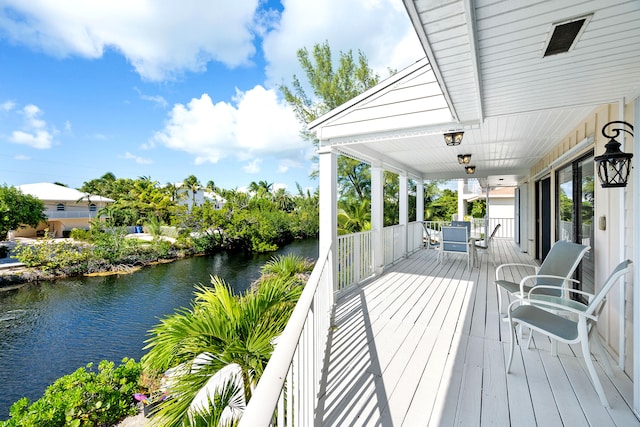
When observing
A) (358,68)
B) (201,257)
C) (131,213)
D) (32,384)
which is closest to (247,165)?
(131,213)

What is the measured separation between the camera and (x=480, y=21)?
1394mm

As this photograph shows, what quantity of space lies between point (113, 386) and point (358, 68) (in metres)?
14.3

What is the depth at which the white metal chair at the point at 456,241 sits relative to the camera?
615cm

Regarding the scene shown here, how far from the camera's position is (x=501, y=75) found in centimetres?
199

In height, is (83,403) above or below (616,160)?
below

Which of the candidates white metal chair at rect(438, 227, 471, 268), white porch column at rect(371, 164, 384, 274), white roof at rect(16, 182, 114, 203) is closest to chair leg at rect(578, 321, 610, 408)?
white porch column at rect(371, 164, 384, 274)

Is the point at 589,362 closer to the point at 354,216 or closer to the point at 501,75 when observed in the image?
the point at 501,75

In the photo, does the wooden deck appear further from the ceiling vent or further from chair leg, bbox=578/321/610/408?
the ceiling vent

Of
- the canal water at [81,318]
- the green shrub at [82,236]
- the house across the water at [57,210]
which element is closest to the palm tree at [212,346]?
the canal water at [81,318]

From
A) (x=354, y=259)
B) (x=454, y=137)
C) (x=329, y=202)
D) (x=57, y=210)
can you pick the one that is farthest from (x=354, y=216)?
(x=57, y=210)

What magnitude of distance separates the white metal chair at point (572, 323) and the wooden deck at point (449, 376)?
8.7 inches

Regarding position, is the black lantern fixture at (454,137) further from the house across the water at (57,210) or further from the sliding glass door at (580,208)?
the house across the water at (57,210)

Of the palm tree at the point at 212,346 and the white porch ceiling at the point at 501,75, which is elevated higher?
the white porch ceiling at the point at 501,75

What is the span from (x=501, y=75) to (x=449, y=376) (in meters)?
2.28
